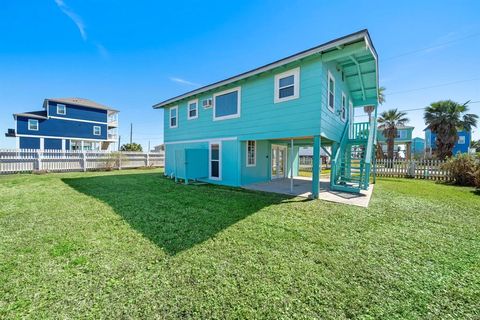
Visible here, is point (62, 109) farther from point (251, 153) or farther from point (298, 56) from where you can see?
point (298, 56)

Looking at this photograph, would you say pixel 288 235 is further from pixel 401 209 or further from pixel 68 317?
pixel 401 209

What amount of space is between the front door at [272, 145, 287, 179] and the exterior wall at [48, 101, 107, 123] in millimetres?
27443

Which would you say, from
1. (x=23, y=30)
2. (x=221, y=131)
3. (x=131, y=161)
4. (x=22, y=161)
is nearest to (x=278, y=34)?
(x=221, y=131)

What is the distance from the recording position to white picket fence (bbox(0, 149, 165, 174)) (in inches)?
514

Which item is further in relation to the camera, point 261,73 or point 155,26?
point 155,26

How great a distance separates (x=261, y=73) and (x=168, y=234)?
6472mm

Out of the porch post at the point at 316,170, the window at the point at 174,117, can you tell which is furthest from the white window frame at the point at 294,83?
the window at the point at 174,117

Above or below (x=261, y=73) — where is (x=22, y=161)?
below

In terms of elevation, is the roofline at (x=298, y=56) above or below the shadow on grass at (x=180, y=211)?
above

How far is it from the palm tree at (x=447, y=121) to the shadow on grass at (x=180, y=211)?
856 inches

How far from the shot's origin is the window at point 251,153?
9.12m

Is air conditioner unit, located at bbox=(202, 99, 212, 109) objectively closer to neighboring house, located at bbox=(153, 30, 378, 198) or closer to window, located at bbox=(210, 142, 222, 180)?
neighboring house, located at bbox=(153, 30, 378, 198)

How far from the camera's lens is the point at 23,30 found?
9.65 meters

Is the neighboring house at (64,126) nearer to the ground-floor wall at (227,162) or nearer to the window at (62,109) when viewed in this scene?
the window at (62,109)
